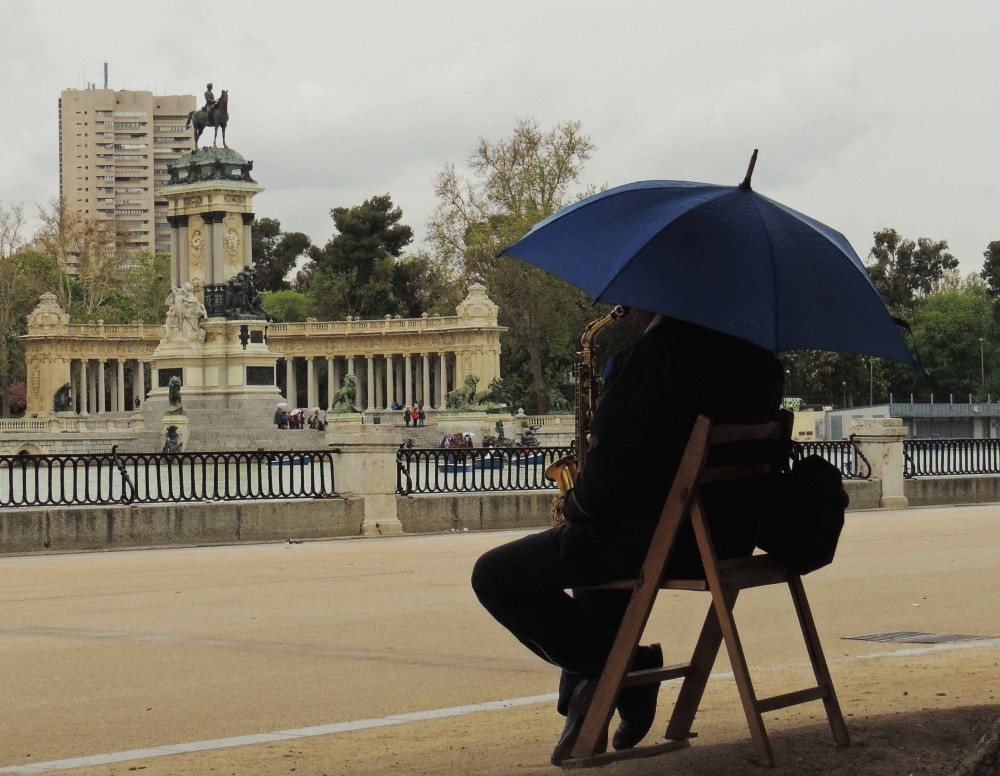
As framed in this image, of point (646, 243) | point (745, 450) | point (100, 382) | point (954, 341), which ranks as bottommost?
point (745, 450)

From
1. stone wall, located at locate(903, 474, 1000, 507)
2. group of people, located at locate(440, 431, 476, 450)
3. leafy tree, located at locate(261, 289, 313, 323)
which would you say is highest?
leafy tree, located at locate(261, 289, 313, 323)

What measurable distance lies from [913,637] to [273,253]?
393 feet

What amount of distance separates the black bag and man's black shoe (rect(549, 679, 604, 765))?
2.25 ft

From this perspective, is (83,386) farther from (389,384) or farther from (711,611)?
(711,611)

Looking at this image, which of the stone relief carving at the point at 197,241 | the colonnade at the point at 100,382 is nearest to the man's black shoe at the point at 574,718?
the stone relief carving at the point at 197,241

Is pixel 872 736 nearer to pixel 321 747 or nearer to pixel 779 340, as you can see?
pixel 779 340

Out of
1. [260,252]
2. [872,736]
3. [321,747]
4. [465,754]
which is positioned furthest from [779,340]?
[260,252]

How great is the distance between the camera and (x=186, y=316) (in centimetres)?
6153

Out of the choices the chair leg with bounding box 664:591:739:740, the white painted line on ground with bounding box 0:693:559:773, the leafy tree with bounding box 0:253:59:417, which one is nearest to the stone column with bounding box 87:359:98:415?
the leafy tree with bounding box 0:253:59:417

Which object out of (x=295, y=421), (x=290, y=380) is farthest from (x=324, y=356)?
(x=295, y=421)

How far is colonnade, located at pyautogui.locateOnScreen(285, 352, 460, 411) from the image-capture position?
292ft

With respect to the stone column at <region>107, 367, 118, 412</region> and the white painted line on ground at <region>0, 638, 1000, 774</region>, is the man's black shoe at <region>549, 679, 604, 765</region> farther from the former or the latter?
the stone column at <region>107, 367, 118, 412</region>

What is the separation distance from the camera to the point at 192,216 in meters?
63.0

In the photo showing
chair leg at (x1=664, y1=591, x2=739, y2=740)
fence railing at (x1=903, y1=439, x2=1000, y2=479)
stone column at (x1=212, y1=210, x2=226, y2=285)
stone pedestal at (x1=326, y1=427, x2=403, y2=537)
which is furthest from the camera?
stone column at (x1=212, y1=210, x2=226, y2=285)
